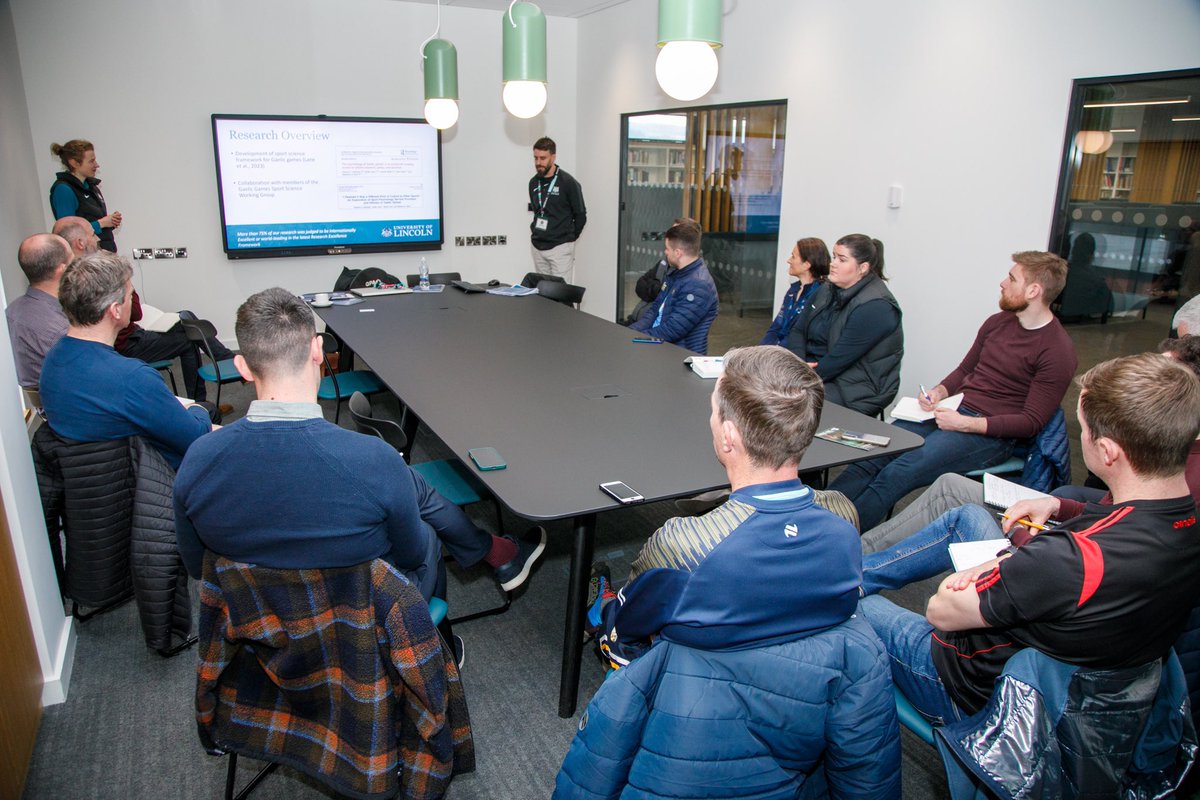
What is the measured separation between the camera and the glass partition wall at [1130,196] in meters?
3.63

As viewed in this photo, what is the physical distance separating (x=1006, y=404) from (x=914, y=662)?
1880 millimetres

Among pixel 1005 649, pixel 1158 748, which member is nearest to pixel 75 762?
pixel 1005 649

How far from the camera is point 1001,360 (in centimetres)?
335

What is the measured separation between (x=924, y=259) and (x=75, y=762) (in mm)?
4714

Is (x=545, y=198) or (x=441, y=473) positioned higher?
(x=545, y=198)

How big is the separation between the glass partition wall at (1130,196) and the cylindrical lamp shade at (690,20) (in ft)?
7.45

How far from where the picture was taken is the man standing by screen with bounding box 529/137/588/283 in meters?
7.32

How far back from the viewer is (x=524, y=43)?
3.65 m

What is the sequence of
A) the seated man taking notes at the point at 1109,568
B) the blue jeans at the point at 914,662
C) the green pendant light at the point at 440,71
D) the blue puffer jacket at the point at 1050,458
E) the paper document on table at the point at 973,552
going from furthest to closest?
1. the green pendant light at the point at 440,71
2. the blue puffer jacket at the point at 1050,458
3. the paper document on table at the point at 973,552
4. the blue jeans at the point at 914,662
5. the seated man taking notes at the point at 1109,568

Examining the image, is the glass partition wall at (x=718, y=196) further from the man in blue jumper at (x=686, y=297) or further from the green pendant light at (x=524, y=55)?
the green pendant light at (x=524, y=55)

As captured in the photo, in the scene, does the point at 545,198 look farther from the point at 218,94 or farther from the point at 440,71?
the point at 218,94

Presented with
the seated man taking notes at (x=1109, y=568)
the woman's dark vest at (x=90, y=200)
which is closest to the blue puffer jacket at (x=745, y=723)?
the seated man taking notes at (x=1109, y=568)

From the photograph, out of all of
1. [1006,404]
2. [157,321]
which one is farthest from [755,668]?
[157,321]

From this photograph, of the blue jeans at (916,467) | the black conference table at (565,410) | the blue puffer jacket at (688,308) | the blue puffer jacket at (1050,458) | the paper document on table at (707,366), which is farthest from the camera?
the blue puffer jacket at (688,308)
